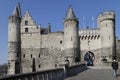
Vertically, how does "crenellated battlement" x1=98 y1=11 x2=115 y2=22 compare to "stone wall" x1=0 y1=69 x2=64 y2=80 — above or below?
above

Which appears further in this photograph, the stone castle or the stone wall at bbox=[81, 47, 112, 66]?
the stone castle

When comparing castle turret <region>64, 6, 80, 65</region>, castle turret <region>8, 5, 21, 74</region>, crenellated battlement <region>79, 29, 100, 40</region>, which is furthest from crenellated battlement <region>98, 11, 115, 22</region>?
castle turret <region>8, 5, 21, 74</region>

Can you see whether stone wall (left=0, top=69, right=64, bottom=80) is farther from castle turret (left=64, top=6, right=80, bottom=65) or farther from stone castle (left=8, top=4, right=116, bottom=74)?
stone castle (left=8, top=4, right=116, bottom=74)

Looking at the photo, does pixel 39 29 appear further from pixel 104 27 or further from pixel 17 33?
pixel 104 27

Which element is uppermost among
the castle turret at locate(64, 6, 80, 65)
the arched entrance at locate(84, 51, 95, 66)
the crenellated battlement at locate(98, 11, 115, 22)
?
the crenellated battlement at locate(98, 11, 115, 22)

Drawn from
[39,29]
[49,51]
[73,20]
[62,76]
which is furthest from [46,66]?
[62,76]

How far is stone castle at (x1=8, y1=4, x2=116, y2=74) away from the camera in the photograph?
45438mm

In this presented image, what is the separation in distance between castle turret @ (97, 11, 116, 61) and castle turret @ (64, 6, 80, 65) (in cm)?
491

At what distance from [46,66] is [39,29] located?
7.37 metres

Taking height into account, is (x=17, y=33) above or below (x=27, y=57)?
above

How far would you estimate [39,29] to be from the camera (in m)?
51.9

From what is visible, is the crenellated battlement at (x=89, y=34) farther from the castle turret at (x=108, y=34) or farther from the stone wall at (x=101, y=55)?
the stone wall at (x=101, y=55)

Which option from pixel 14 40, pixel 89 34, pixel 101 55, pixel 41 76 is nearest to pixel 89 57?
pixel 89 34

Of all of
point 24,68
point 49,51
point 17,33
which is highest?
point 17,33
